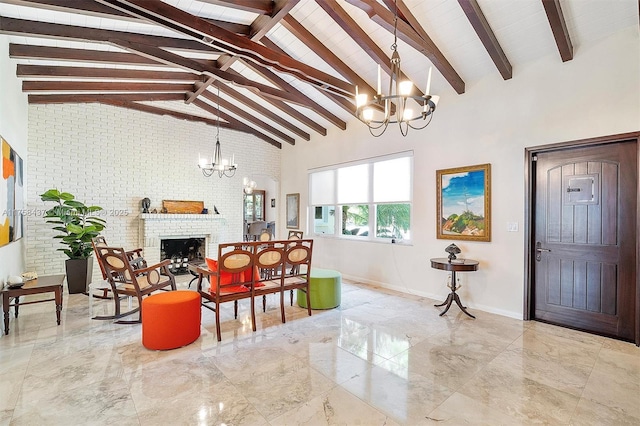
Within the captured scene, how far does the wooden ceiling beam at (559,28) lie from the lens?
118 inches

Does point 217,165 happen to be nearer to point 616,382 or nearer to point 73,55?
point 73,55

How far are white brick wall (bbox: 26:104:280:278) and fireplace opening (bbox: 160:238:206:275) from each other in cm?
55

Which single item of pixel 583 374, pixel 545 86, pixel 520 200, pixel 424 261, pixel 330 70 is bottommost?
pixel 583 374

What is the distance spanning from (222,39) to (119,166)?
4046 millimetres

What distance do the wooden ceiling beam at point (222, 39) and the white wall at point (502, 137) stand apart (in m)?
1.61

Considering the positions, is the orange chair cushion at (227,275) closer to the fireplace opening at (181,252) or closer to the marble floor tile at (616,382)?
the marble floor tile at (616,382)

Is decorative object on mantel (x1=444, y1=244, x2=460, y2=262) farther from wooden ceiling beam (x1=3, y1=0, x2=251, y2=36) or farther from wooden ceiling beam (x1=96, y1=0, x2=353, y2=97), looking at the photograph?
wooden ceiling beam (x1=3, y1=0, x2=251, y2=36)

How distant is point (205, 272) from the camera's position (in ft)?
11.6

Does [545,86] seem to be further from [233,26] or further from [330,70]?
[233,26]

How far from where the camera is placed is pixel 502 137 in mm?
4152

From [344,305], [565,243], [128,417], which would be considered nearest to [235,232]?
[344,305]

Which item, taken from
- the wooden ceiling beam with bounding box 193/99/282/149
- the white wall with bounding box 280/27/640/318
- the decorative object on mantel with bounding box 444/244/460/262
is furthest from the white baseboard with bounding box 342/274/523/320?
the wooden ceiling beam with bounding box 193/99/282/149

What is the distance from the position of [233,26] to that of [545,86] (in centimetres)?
387

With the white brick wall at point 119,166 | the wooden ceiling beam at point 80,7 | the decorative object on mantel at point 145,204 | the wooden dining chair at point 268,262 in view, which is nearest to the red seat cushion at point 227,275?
the wooden dining chair at point 268,262
